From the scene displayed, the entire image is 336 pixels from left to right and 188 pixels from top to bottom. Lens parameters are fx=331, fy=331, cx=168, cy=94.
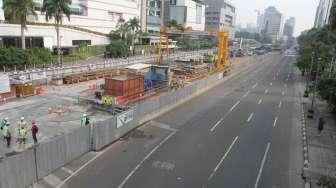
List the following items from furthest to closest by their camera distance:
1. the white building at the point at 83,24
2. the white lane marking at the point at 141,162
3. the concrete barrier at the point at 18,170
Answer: the white building at the point at 83,24 < the white lane marking at the point at 141,162 < the concrete barrier at the point at 18,170

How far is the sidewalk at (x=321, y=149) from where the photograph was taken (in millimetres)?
19673

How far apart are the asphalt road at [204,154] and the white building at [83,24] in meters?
43.0

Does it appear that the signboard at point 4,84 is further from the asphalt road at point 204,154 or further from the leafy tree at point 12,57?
the leafy tree at point 12,57

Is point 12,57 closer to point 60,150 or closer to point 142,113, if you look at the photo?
point 142,113

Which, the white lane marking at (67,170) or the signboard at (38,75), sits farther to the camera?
the signboard at (38,75)

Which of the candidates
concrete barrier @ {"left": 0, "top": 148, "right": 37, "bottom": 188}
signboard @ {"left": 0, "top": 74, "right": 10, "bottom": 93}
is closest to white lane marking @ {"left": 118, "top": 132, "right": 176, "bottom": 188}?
concrete barrier @ {"left": 0, "top": 148, "right": 37, "bottom": 188}

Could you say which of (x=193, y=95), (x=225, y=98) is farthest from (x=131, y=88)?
(x=225, y=98)

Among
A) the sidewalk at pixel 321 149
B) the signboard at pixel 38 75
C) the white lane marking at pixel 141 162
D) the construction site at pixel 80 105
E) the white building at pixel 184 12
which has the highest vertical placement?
the white building at pixel 184 12

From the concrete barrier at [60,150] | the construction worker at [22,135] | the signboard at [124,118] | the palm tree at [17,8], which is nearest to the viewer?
the concrete barrier at [60,150]

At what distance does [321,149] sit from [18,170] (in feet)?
66.0

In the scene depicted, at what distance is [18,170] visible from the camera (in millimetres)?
15062

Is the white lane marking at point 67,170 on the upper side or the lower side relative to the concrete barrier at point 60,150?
lower

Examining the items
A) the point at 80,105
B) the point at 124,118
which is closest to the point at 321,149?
the point at 124,118

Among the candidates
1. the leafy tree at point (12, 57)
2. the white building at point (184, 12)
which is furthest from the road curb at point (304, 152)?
the white building at point (184, 12)
